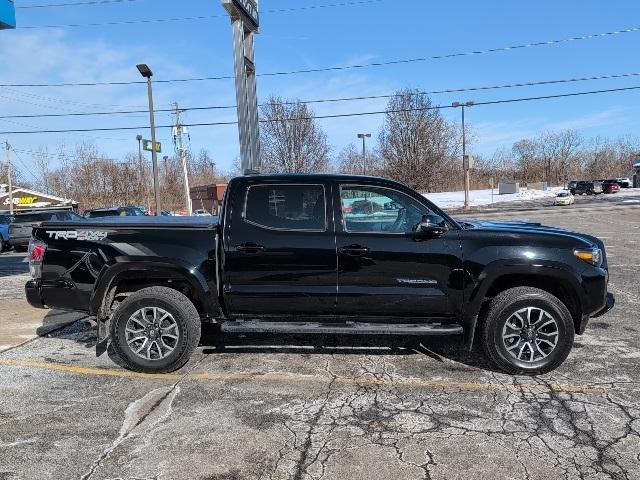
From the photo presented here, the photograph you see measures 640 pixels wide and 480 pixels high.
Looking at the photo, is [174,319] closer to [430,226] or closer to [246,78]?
[430,226]

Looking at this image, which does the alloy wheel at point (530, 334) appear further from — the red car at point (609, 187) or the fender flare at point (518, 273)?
the red car at point (609, 187)

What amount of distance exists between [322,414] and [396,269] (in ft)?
4.85

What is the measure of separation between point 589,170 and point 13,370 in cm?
11948

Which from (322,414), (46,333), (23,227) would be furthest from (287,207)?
(23,227)

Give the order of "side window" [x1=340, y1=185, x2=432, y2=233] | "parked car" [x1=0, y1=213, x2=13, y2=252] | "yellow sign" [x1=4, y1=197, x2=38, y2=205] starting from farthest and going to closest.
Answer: "yellow sign" [x1=4, y1=197, x2=38, y2=205], "parked car" [x1=0, y1=213, x2=13, y2=252], "side window" [x1=340, y1=185, x2=432, y2=233]

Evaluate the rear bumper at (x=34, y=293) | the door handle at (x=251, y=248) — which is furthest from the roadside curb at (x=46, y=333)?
the door handle at (x=251, y=248)

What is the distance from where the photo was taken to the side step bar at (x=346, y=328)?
476 centimetres

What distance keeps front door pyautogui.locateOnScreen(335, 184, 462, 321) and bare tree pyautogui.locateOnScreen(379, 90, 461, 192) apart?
5790 centimetres

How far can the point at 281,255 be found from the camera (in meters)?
4.84

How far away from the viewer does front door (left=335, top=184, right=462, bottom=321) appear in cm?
476

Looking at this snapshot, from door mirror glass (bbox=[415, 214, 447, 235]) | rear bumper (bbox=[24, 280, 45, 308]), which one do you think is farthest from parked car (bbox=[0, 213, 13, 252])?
door mirror glass (bbox=[415, 214, 447, 235])

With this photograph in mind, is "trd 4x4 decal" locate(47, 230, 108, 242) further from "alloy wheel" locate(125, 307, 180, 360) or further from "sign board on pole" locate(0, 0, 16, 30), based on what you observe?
"sign board on pole" locate(0, 0, 16, 30)

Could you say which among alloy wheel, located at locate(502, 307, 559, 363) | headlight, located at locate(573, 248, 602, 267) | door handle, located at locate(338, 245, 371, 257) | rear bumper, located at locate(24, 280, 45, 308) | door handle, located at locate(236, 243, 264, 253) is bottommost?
alloy wheel, located at locate(502, 307, 559, 363)

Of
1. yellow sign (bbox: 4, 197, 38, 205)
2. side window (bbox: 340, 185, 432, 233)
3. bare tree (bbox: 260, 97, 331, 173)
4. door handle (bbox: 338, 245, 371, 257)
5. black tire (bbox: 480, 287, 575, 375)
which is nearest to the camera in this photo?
black tire (bbox: 480, 287, 575, 375)
